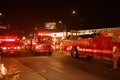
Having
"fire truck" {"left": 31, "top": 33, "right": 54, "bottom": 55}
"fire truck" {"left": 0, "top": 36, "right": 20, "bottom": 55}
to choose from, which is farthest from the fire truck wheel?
"fire truck" {"left": 0, "top": 36, "right": 20, "bottom": 55}

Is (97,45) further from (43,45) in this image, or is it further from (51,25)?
(51,25)

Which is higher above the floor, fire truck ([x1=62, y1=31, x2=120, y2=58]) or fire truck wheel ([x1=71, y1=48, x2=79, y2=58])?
fire truck ([x1=62, y1=31, x2=120, y2=58])

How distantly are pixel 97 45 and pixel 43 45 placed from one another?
25.3 feet

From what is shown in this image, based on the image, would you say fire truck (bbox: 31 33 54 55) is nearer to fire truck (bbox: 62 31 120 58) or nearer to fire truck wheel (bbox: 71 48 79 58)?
fire truck (bbox: 62 31 120 58)

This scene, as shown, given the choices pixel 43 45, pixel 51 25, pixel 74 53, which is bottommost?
pixel 74 53

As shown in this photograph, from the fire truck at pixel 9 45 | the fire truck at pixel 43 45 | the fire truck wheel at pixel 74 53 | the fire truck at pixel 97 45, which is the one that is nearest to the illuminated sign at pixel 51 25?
the fire truck at pixel 43 45

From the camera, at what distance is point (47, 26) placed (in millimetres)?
91500

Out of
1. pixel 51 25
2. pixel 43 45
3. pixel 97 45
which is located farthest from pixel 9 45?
pixel 51 25

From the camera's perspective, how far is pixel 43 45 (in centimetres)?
2545

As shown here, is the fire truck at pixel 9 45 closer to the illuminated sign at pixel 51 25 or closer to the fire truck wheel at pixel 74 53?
the fire truck wheel at pixel 74 53

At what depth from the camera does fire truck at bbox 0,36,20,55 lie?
→ 79.7ft

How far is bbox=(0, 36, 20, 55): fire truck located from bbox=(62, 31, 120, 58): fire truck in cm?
502

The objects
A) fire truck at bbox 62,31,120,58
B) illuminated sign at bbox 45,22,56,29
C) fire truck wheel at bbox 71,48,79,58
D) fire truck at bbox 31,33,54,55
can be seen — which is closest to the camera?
fire truck at bbox 62,31,120,58

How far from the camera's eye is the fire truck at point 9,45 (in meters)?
24.3
